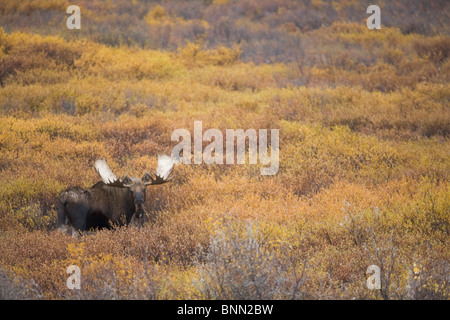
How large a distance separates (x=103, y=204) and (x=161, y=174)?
3.21ft

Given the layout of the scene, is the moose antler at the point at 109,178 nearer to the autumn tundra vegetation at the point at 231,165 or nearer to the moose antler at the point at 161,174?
the moose antler at the point at 161,174

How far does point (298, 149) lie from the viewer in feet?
25.6

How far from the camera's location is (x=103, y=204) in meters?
5.42

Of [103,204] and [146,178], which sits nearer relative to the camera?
[103,204]

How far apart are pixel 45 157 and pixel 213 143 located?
10.1ft

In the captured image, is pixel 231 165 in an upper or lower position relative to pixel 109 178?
lower

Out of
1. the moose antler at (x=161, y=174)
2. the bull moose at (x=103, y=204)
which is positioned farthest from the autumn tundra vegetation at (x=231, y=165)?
the moose antler at (x=161, y=174)

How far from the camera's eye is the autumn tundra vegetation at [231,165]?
3719 mm

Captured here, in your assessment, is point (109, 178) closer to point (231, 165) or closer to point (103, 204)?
point (103, 204)

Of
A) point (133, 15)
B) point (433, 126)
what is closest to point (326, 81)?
point (433, 126)

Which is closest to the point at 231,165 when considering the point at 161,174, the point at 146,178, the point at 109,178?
the point at 161,174

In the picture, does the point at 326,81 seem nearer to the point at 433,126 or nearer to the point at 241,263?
the point at 433,126

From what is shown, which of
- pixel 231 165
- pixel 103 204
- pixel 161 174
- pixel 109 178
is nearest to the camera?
pixel 103 204
